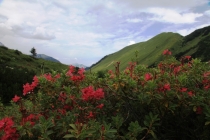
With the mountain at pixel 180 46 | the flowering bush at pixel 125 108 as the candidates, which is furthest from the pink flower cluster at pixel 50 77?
the mountain at pixel 180 46

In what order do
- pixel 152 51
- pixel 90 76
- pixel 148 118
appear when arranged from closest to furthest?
pixel 148 118 → pixel 90 76 → pixel 152 51

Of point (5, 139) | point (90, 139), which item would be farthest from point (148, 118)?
point (5, 139)

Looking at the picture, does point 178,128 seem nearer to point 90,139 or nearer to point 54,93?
point 90,139

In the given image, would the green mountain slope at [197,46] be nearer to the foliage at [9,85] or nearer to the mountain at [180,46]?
the mountain at [180,46]

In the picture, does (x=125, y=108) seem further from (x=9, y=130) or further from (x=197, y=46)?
(x=197, y=46)

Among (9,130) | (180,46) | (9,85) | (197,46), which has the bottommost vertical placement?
(9,130)

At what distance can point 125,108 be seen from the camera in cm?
381

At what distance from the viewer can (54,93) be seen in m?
3.92

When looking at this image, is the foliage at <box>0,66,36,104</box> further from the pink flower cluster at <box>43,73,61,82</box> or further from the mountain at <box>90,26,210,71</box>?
the mountain at <box>90,26,210,71</box>

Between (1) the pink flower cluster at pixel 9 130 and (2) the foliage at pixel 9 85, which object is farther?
(2) the foliage at pixel 9 85

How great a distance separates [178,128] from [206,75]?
107cm

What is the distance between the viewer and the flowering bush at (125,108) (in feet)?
10.1

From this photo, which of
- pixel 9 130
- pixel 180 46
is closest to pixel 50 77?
pixel 9 130

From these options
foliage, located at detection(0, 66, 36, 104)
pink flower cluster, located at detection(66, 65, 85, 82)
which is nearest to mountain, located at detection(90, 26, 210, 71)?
foliage, located at detection(0, 66, 36, 104)
